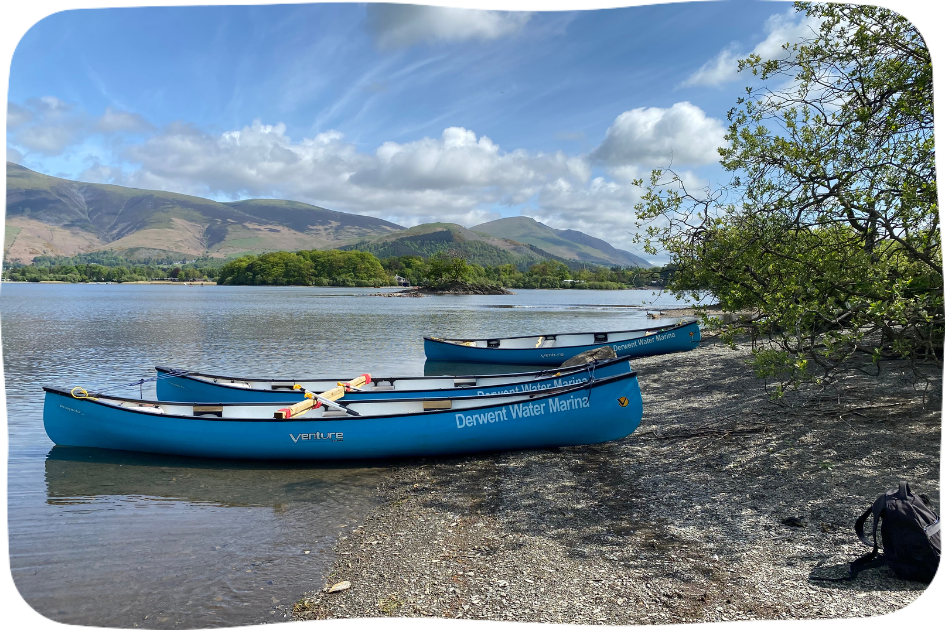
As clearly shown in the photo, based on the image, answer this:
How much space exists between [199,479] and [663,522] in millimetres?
7025

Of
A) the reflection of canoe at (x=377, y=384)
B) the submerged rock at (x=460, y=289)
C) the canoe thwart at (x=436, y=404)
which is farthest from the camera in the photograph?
the submerged rock at (x=460, y=289)

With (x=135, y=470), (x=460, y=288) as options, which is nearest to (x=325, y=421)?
(x=135, y=470)

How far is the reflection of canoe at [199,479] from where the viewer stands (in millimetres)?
7961

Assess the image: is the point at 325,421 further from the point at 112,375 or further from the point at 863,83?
the point at 112,375

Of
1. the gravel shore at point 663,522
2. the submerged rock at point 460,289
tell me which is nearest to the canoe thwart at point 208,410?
the gravel shore at point 663,522

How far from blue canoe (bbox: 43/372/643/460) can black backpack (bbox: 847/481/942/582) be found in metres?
4.88

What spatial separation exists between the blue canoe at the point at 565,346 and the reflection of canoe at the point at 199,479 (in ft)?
42.7

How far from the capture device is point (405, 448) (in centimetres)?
911

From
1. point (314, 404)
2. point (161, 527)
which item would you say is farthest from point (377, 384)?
point (161, 527)

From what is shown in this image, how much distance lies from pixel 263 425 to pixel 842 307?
8.28 m

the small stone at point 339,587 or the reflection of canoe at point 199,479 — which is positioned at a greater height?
the small stone at point 339,587

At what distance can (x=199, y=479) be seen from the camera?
8.79m

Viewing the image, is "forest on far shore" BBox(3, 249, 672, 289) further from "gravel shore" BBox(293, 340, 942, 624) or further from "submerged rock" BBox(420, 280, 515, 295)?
"gravel shore" BBox(293, 340, 942, 624)

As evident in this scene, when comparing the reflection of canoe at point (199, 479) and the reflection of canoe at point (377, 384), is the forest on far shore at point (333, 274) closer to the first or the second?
the reflection of canoe at point (377, 384)
